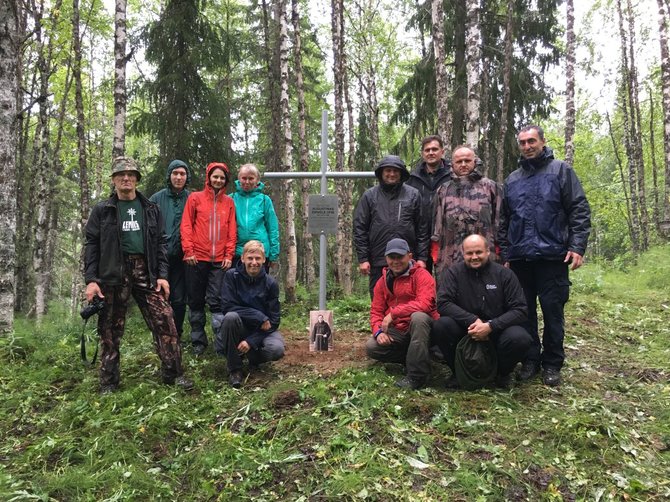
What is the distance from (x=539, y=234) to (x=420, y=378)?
1.81 meters

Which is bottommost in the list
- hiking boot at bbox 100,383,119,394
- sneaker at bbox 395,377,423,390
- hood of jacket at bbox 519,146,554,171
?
hiking boot at bbox 100,383,119,394

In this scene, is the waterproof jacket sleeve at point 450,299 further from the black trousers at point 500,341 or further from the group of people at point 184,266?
the group of people at point 184,266

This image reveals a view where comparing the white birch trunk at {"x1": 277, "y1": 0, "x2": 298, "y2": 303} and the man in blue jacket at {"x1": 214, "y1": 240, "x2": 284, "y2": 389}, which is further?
the white birch trunk at {"x1": 277, "y1": 0, "x2": 298, "y2": 303}

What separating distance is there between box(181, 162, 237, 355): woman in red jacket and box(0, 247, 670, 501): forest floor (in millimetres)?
921

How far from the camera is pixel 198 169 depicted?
969 centimetres

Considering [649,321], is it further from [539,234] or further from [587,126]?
[587,126]

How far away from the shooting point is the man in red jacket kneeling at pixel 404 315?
14.7 ft

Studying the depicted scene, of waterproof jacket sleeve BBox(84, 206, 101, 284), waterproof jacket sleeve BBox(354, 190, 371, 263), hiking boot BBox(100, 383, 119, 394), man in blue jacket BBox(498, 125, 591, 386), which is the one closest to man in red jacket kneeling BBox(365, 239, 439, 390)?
waterproof jacket sleeve BBox(354, 190, 371, 263)

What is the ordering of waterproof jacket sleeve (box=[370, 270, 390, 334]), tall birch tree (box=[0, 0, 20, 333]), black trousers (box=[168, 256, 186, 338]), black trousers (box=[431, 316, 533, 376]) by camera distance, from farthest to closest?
1. tall birch tree (box=[0, 0, 20, 333])
2. black trousers (box=[168, 256, 186, 338])
3. waterproof jacket sleeve (box=[370, 270, 390, 334])
4. black trousers (box=[431, 316, 533, 376])

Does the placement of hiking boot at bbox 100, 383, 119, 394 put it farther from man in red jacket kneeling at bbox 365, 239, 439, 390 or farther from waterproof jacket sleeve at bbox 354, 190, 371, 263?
waterproof jacket sleeve at bbox 354, 190, 371, 263

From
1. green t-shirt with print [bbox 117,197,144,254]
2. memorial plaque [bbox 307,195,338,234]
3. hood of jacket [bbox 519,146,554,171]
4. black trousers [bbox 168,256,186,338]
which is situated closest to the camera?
hood of jacket [bbox 519,146,554,171]

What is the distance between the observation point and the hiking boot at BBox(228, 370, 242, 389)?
16.0 feet

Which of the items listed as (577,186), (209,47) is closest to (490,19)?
(209,47)

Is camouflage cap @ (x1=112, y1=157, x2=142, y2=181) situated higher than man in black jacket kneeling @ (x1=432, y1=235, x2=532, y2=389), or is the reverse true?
camouflage cap @ (x1=112, y1=157, x2=142, y2=181)
